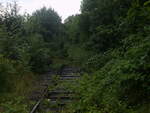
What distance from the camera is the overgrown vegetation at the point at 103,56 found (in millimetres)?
5035

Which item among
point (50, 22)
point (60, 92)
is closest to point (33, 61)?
point (60, 92)

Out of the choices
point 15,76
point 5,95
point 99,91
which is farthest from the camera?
point 15,76

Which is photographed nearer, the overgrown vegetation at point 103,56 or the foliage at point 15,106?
the overgrown vegetation at point 103,56

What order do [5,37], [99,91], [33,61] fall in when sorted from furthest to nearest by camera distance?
[33,61]
[5,37]
[99,91]

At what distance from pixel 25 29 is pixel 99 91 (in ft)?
35.6

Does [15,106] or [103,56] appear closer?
[15,106]

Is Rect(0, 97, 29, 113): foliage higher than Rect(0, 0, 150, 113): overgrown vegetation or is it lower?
lower

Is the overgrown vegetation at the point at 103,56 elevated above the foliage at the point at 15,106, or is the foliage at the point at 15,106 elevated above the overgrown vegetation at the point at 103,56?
the overgrown vegetation at the point at 103,56

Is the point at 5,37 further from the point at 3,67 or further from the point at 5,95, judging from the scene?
the point at 5,95

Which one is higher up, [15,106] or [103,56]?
[103,56]

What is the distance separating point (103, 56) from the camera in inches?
368

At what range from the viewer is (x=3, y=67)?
25.4ft

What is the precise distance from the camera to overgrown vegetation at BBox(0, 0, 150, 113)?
16.5 ft

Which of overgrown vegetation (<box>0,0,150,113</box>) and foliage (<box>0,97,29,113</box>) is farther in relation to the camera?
foliage (<box>0,97,29,113</box>)
